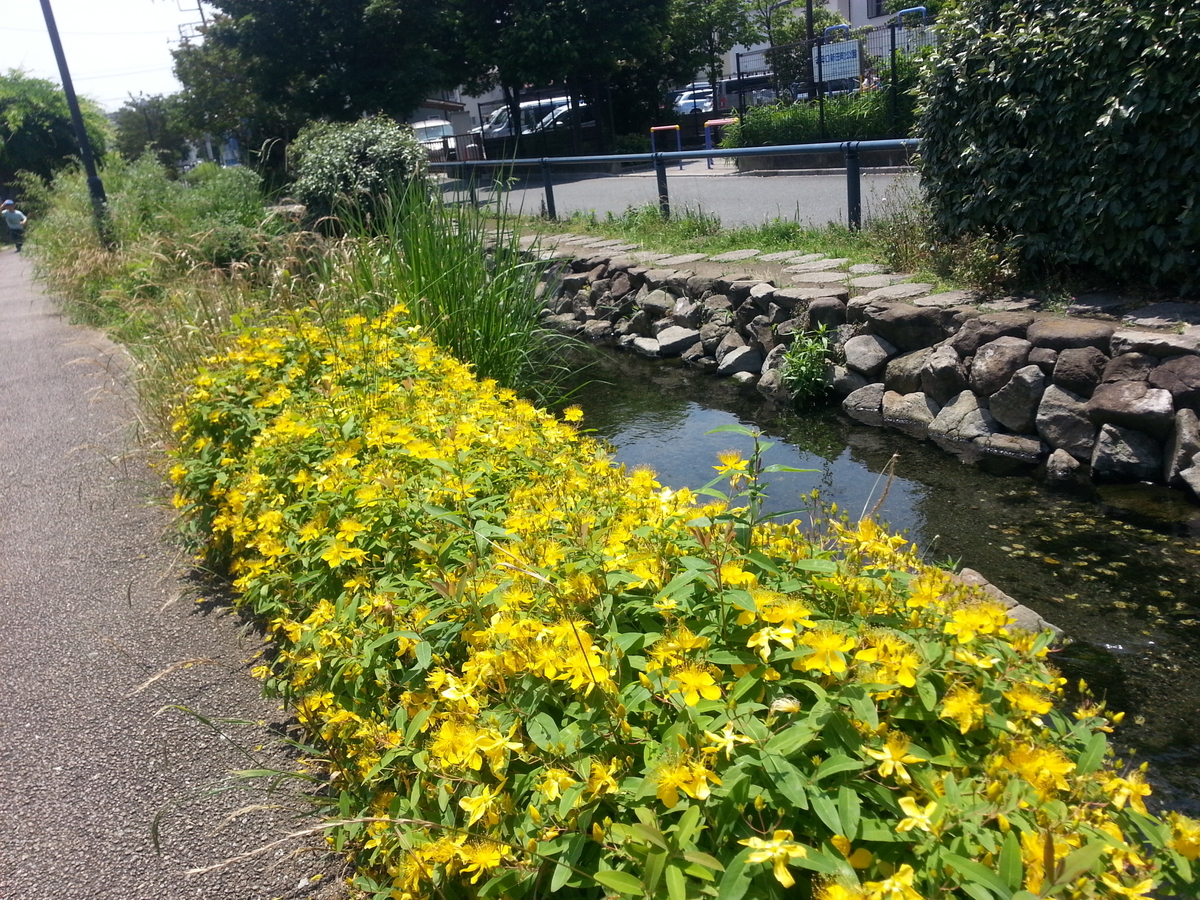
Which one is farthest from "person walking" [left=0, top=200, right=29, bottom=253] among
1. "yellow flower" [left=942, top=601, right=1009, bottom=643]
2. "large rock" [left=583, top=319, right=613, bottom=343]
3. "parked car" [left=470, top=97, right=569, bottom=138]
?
"yellow flower" [left=942, top=601, right=1009, bottom=643]

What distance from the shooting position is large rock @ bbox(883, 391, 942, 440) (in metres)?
6.11

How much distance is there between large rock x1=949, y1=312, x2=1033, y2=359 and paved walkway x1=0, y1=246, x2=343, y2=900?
4667 millimetres

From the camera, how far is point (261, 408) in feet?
13.0

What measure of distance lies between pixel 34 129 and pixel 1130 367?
45300 millimetres

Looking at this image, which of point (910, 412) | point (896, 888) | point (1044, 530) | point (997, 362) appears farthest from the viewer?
point (910, 412)

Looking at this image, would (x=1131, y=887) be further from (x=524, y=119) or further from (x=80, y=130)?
(x=524, y=119)

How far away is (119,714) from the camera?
307 cm

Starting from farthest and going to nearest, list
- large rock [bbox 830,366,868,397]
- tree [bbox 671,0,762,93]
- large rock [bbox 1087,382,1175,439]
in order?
tree [bbox 671,0,762,93], large rock [bbox 830,366,868,397], large rock [bbox 1087,382,1175,439]

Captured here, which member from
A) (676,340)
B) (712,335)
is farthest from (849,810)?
(676,340)

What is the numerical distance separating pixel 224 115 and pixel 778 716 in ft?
107

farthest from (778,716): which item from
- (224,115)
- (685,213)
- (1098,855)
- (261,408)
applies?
(224,115)

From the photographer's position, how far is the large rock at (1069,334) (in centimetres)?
524

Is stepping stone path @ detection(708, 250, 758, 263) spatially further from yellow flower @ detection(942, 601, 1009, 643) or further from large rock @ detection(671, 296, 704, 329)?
yellow flower @ detection(942, 601, 1009, 643)

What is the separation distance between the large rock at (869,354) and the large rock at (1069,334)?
110 cm
